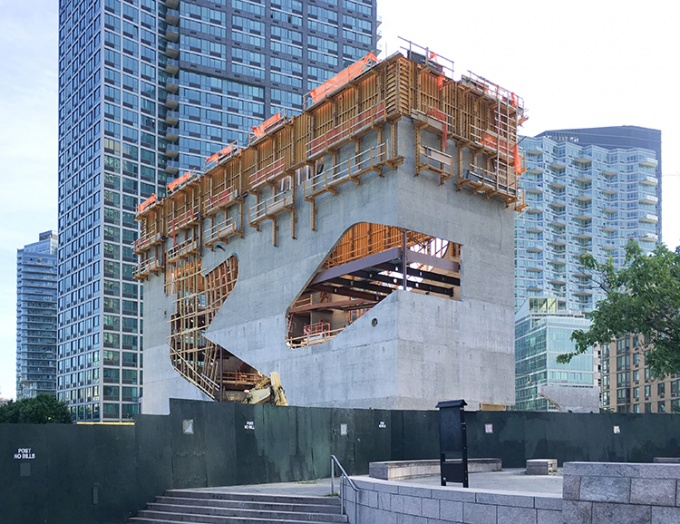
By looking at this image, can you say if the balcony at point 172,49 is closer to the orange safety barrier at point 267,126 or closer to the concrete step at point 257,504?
the orange safety barrier at point 267,126

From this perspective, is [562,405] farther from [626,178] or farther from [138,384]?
[626,178]

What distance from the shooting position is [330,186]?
4603cm

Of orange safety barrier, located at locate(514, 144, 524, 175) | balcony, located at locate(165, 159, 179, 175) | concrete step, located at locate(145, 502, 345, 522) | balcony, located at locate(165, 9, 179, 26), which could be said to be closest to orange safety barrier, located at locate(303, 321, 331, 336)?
orange safety barrier, located at locate(514, 144, 524, 175)

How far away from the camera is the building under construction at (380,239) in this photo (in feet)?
140

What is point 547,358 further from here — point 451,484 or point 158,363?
point 451,484

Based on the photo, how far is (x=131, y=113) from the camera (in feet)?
395

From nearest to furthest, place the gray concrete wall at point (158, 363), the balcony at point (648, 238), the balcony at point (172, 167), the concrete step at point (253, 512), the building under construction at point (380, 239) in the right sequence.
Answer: the concrete step at point (253, 512)
the building under construction at point (380, 239)
the gray concrete wall at point (158, 363)
the balcony at point (172, 167)
the balcony at point (648, 238)

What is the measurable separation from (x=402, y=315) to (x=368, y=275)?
7737mm

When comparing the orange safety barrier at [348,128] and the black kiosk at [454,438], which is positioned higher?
the orange safety barrier at [348,128]

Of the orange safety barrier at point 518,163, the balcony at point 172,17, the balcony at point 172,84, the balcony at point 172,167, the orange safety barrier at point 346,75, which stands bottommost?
the orange safety barrier at point 518,163

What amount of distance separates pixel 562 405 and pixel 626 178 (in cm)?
11246

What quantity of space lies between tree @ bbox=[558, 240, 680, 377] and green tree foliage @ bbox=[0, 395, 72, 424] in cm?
7307

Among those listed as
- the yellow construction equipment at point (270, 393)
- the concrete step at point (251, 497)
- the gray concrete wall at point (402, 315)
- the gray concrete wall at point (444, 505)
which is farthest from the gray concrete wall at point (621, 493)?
the gray concrete wall at point (402, 315)

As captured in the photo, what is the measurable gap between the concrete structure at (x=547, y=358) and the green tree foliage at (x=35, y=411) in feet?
202
